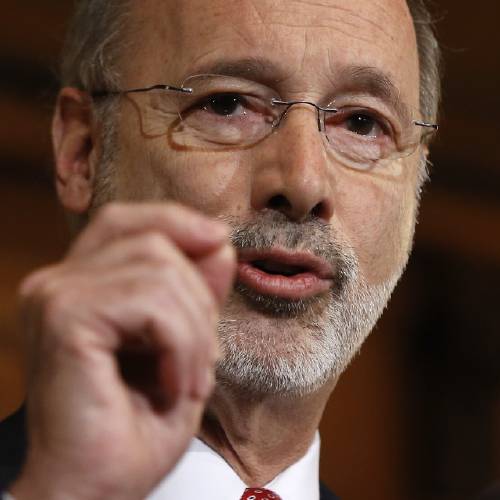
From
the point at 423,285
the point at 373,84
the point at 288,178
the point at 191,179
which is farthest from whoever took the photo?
the point at 423,285

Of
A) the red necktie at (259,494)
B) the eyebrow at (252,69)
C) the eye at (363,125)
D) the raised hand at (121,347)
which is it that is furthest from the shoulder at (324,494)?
the raised hand at (121,347)

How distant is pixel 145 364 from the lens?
1.07 meters

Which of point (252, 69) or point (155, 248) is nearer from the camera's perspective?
point (155, 248)

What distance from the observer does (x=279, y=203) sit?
159 centimetres

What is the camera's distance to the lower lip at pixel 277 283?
1592mm

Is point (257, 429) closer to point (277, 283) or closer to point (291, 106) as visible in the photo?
point (277, 283)

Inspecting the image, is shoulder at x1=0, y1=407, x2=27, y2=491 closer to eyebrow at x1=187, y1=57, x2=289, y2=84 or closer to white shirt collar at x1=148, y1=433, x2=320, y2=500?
white shirt collar at x1=148, y1=433, x2=320, y2=500

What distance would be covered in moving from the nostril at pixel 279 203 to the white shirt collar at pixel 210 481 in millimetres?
436

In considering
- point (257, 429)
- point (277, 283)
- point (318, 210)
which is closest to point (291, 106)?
point (318, 210)

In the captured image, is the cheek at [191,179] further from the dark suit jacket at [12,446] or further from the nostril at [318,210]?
the dark suit jacket at [12,446]

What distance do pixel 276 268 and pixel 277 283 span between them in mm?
35

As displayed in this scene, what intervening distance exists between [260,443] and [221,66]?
68 centimetres

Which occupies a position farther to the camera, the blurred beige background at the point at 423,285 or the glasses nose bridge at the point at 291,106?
the blurred beige background at the point at 423,285

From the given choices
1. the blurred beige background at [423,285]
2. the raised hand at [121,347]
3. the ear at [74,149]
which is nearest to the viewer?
the raised hand at [121,347]
